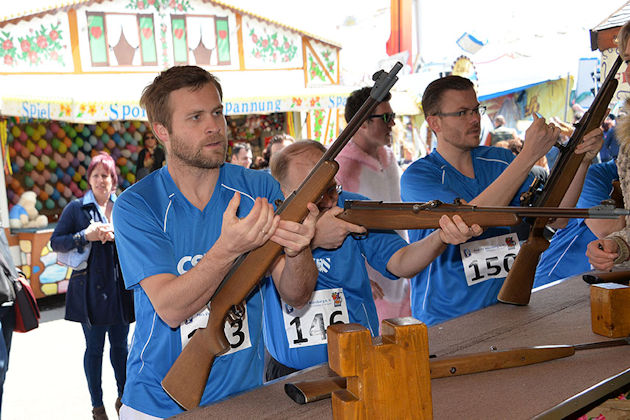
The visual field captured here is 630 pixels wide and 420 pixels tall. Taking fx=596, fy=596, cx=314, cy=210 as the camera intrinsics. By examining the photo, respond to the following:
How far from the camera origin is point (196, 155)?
6.81 ft

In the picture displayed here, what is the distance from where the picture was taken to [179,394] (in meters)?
1.88

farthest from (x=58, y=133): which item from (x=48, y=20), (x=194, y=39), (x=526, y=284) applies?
(x=526, y=284)

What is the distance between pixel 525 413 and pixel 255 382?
0.95 meters

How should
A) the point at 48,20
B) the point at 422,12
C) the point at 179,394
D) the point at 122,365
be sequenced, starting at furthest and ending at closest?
the point at 422,12, the point at 48,20, the point at 122,365, the point at 179,394

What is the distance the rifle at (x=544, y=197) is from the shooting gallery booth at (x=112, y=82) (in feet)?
23.7

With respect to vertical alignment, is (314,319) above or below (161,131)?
below

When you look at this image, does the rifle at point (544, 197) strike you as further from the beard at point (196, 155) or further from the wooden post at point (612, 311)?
the beard at point (196, 155)

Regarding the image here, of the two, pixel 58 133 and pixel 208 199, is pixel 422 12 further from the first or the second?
pixel 208 199

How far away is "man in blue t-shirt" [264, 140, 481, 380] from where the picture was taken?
95.6 inches

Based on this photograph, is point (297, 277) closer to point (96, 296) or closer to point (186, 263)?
point (186, 263)

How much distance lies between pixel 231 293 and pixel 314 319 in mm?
606

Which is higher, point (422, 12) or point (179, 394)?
point (422, 12)

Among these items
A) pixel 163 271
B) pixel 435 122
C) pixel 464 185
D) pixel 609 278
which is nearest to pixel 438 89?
pixel 435 122

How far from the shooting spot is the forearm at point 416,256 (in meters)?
2.39
